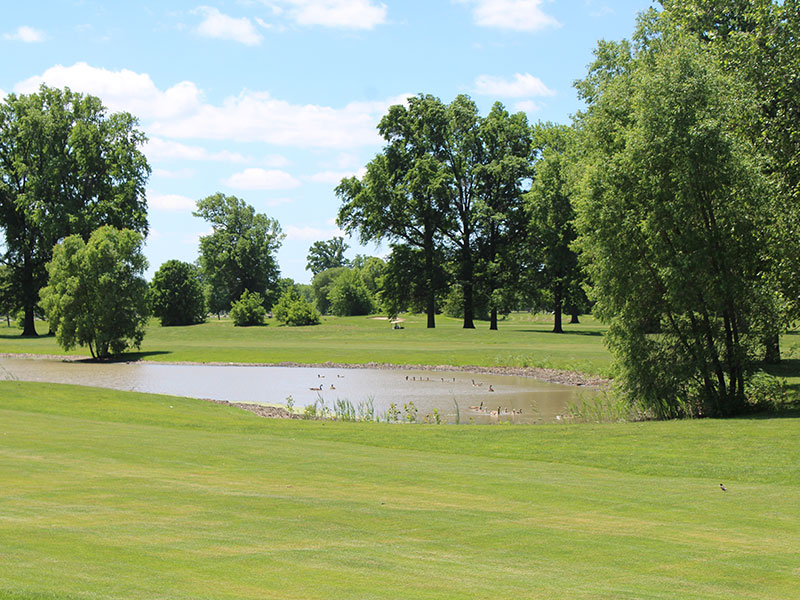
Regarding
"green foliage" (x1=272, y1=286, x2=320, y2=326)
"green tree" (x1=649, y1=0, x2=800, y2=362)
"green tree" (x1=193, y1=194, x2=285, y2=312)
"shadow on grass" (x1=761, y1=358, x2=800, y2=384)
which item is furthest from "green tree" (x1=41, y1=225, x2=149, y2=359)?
"green tree" (x1=193, y1=194, x2=285, y2=312)

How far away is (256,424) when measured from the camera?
20328 mm

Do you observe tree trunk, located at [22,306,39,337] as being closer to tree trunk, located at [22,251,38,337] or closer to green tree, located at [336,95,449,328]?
tree trunk, located at [22,251,38,337]

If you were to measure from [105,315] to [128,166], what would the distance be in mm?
34492

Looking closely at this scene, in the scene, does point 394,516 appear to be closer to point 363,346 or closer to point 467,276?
point 363,346

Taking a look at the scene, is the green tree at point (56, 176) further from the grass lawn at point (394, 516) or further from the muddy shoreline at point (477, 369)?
the grass lawn at point (394, 516)

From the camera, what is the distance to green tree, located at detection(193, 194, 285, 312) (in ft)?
363

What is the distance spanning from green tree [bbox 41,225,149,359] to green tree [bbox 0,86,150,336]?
938 inches

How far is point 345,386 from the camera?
3484 centimetres

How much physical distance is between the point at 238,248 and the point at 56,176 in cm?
3704

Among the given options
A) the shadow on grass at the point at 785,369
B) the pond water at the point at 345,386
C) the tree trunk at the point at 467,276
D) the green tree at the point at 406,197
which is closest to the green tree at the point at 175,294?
the green tree at the point at 406,197

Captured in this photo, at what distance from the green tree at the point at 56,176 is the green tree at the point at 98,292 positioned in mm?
23837

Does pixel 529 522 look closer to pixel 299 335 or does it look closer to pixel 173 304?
pixel 299 335

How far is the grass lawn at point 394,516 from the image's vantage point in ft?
22.2

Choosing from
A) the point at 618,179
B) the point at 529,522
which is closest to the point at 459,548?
the point at 529,522
